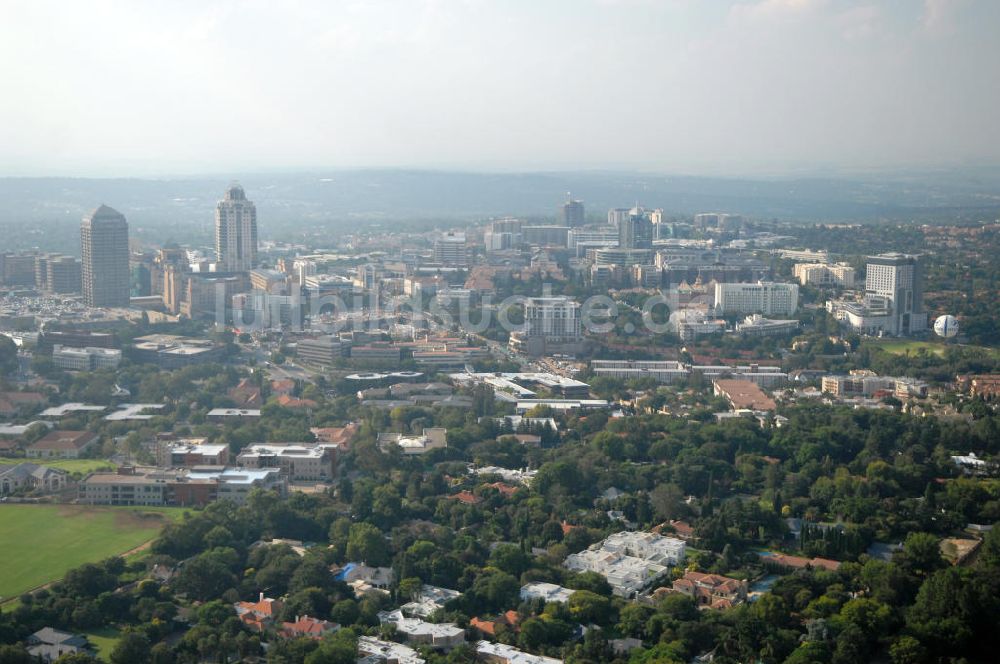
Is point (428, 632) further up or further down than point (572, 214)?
further down

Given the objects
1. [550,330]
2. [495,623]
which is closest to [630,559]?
[495,623]

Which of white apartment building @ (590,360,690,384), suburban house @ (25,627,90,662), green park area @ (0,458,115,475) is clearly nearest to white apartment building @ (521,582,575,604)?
suburban house @ (25,627,90,662)

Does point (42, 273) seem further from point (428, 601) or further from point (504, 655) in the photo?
point (504, 655)

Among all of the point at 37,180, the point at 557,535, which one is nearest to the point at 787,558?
the point at 557,535

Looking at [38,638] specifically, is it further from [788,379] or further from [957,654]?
[788,379]

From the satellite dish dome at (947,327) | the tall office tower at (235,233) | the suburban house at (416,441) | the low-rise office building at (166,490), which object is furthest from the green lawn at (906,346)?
the tall office tower at (235,233)

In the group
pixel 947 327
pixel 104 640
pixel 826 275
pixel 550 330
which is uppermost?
pixel 826 275

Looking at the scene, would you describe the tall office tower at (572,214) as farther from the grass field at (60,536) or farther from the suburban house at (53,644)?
the suburban house at (53,644)
